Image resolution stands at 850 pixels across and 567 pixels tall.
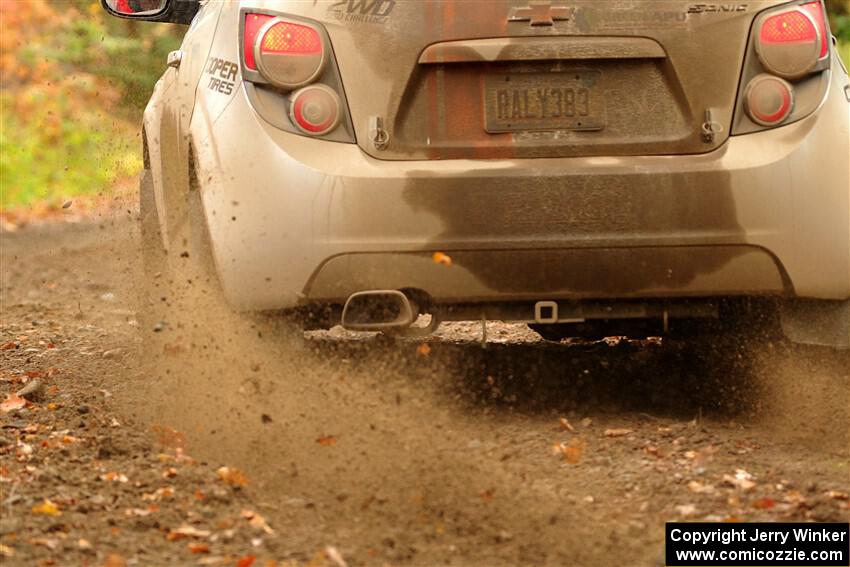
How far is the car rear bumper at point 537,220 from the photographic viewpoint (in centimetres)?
494

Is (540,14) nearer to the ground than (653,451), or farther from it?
farther from it

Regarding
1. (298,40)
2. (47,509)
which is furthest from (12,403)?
(298,40)

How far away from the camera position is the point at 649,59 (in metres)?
5.04

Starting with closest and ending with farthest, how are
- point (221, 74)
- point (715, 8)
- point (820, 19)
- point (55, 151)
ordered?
point (715, 8) < point (820, 19) < point (221, 74) < point (55, 151)

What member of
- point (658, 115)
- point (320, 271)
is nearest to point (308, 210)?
point (320, 271)

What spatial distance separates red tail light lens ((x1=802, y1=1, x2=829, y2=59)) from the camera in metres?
5.10

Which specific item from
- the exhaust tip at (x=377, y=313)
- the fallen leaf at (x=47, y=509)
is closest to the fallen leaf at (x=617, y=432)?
the exhaust tip at (x=377, y=313)

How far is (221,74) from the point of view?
17.3ft

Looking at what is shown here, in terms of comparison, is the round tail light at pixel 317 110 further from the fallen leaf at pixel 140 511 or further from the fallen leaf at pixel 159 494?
the fallen leaf at pixel 140 511

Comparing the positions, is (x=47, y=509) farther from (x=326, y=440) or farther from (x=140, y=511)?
(x=326, y=440)

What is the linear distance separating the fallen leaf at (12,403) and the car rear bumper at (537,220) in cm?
131

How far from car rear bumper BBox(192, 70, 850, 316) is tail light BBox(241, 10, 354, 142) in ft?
0.17

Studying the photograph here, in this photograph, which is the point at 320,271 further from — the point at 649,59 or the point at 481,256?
the point at 649,59

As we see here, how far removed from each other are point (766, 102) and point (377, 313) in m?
1.40
